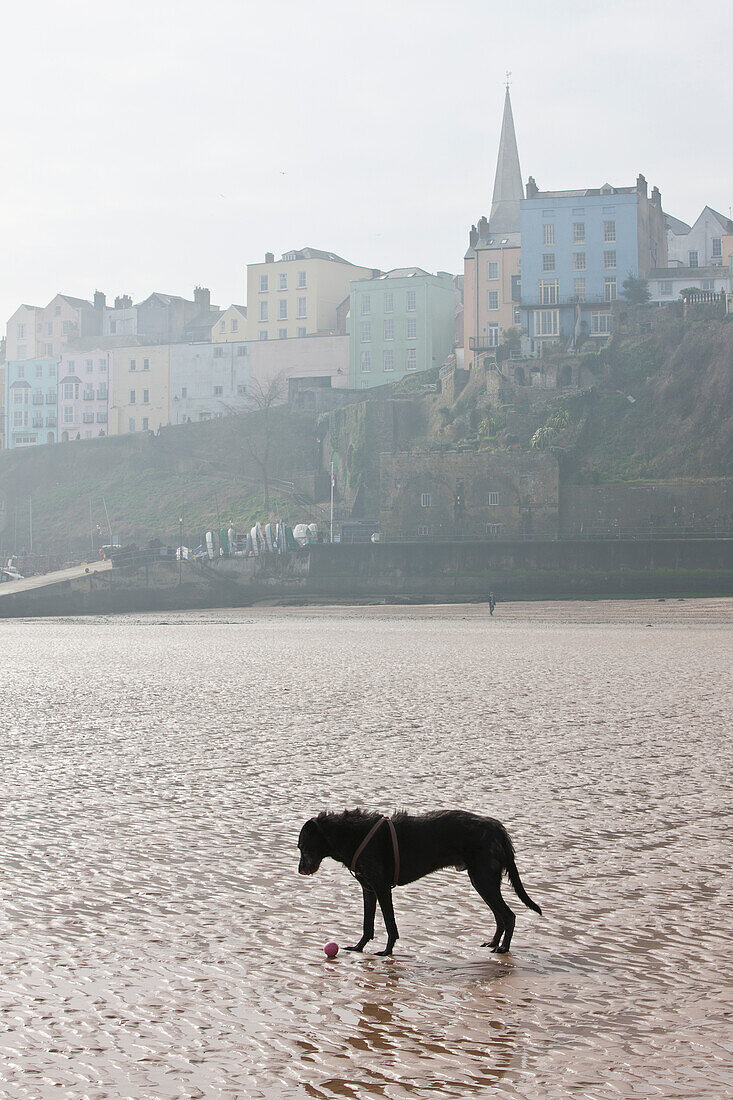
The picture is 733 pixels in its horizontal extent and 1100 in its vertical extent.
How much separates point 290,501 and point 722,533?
30.0 meters

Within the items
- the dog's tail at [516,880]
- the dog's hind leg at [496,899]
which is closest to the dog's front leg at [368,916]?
the dog's hind leg at [496,899]

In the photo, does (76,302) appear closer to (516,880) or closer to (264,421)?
(264,421)

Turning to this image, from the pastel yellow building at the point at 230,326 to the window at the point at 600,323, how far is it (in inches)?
1224

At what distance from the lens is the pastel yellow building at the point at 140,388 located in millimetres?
91250

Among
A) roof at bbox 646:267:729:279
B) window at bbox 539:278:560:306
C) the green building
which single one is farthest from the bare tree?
roof at bbox 646:267:729:279

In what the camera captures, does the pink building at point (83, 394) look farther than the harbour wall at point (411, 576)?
Yes

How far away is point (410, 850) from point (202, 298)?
99399 mm

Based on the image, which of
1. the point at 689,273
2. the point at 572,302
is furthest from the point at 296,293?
the point at 689,273

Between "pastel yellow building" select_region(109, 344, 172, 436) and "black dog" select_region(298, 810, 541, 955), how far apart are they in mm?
87468

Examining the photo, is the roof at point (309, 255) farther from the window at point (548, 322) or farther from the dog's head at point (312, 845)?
the dog's head at point (312, 845)

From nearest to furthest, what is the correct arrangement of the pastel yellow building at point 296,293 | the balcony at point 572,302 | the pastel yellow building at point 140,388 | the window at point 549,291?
the balcony at point 572,302 < the window at point 549,291 < the pastel yellow building at point 296,293 < the pastel yellow building at point 140,388

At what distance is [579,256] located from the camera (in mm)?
70188

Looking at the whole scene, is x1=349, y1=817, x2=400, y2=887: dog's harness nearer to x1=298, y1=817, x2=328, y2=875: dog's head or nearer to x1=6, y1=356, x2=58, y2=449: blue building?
x1=298, y1=817, x2=328, y2=875: dog's head

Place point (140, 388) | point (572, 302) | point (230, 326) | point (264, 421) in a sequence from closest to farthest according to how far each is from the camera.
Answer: point (572, 302)
point (264, 421)
point (230, 326)
point (140, 388)
